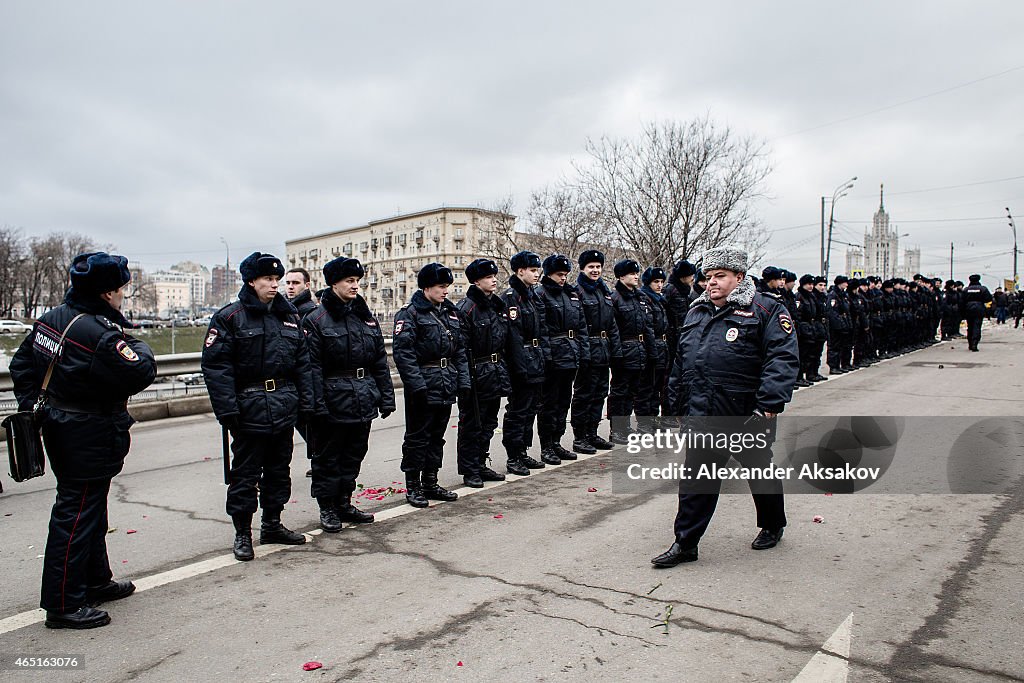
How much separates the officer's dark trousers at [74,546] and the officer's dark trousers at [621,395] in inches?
234

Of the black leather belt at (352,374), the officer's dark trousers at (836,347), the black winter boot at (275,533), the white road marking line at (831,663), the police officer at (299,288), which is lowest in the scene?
the white road marking line at (831,663)

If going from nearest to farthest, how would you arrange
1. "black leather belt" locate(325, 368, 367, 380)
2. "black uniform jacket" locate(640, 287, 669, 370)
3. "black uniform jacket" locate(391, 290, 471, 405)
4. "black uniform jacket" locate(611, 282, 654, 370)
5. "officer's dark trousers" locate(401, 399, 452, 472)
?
"black leather belt" locate(325, 368, 367, 380), "black uniform jacket" locate(391, 290, 471, 405), "officer's dark trousers" locate(401, 399, 452, 472), "black uniform jacket" locate(611, 282, 654, 370), "black uniform jacket" locate(640, 287, 669, 370)

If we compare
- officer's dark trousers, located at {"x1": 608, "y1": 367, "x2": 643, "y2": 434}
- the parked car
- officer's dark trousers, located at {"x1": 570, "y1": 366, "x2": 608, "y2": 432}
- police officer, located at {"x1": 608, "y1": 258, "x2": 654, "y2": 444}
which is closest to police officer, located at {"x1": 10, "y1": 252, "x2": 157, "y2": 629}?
officer's dark trousers, located at {"x1": 570, "y1": 366, "x2": 608, "y2": 432}

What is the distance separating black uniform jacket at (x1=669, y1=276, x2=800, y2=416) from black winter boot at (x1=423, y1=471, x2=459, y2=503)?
7.67 feet

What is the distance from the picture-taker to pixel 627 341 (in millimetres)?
8734

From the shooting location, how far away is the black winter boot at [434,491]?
6.21 metres

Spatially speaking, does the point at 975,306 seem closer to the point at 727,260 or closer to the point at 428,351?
the point at 727,260

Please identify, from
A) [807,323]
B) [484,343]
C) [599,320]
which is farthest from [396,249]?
[484,343]

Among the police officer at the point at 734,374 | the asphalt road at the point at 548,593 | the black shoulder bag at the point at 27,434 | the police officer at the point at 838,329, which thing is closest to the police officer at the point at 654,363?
the asphalt road at the point at 548,593

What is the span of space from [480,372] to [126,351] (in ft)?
10.9

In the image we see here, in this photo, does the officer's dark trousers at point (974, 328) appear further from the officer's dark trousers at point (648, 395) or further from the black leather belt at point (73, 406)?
the black leather belt at point (73, 406)

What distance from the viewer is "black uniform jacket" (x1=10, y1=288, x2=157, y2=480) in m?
3.89

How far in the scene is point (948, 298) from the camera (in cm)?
2416

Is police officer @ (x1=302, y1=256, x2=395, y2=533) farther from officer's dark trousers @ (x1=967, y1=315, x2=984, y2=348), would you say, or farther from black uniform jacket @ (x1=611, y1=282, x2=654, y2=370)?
officer's dark trousers @ (x1=967, y1=315, x2=984, y2=348)
